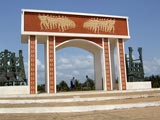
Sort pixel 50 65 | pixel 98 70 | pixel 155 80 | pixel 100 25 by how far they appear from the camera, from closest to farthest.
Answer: pixel 50 65 → pixel 100 25 → pixel 98 70 → pixel 155 80

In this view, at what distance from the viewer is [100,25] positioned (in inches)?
904

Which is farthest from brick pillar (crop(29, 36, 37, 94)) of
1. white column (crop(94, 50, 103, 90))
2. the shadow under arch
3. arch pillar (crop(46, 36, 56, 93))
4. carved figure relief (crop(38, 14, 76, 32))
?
white column (crop(94, 50, 103, 90))

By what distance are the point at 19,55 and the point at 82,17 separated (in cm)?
646

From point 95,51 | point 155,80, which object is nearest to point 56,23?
point 95,51

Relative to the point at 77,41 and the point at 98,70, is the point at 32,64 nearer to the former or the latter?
the point at 77,41

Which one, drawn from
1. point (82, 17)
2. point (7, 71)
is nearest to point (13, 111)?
point (7, 71)

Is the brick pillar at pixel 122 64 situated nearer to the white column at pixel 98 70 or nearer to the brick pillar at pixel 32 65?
the white column at pixel 98 70

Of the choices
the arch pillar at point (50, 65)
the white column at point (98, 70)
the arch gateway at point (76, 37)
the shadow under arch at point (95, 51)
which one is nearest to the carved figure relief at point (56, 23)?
the arch gateway at point (76, 37)

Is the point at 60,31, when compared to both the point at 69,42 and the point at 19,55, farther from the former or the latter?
the point at 19,55

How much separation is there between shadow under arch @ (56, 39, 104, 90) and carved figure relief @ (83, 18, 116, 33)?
126cm

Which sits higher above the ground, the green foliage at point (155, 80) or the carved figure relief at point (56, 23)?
the carved figure relief at point (56, 23)

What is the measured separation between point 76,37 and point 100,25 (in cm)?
259

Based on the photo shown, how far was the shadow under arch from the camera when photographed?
22656 millimetres

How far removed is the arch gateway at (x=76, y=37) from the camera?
2059 centimetres
